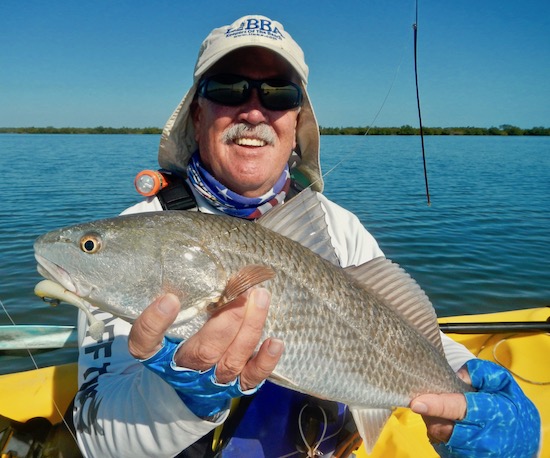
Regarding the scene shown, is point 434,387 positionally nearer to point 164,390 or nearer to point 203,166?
point 164,390

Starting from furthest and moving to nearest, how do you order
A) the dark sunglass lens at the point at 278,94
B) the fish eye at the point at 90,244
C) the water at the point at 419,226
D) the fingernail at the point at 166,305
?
the water at the point at 419,226, the dark sunglass lens at the point at 278,94, the fish eye at the point at 90,244, the fingernail at the point at 166,305

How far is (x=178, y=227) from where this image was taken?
6.90 ft

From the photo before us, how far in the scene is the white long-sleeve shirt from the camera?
209cm

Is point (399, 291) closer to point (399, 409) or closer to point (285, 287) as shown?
point (285, 287)

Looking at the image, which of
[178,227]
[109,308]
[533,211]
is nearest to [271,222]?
[178,227]

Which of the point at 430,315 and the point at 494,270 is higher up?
the point at 430,315

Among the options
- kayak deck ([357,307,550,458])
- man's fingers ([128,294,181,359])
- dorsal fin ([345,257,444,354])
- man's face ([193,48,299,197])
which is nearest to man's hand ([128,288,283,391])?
man's fingers ([128,294,181,359])

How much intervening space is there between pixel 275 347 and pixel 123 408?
2.93ft

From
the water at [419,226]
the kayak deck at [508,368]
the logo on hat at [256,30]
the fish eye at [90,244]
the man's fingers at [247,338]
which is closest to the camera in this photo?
the man's fingers at [247,338]

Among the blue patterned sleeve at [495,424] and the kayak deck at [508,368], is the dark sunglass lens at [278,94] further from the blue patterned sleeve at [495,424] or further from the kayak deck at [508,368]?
the kayak deck at [508,368]

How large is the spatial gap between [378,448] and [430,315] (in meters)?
1.27

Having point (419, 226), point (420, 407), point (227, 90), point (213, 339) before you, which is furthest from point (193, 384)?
point (419, 226)

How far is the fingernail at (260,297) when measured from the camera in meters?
1.88

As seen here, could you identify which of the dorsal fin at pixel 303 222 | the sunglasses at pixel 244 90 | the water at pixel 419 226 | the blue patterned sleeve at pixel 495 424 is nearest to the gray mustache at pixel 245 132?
the sunglasses at pixel 244 90
